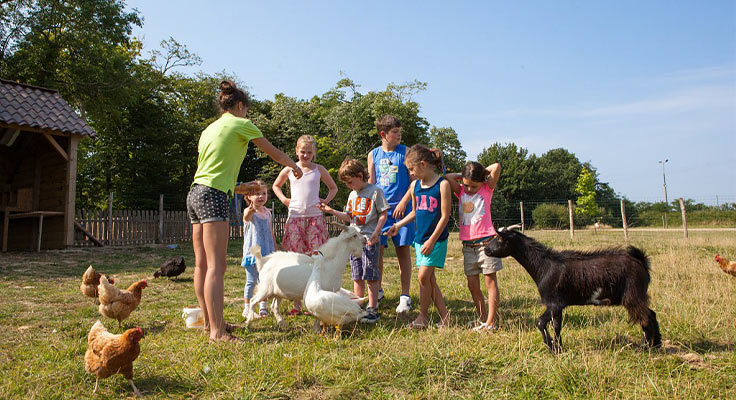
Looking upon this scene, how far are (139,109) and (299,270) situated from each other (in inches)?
1115

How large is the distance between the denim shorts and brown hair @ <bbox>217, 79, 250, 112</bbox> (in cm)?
73

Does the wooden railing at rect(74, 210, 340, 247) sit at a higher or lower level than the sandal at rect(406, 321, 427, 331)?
higher

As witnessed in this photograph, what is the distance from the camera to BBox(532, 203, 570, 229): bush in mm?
34312

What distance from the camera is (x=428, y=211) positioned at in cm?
418

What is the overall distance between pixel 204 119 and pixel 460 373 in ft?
102

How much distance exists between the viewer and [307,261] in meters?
4.05

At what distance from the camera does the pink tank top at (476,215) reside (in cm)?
404

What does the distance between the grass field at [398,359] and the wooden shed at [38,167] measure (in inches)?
344

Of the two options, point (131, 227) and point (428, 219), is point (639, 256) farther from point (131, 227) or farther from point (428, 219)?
point (131, 227)

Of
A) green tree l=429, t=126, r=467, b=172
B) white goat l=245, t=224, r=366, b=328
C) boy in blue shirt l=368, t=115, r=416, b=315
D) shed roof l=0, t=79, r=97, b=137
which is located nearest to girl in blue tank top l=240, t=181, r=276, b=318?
white goat l=245, t=224, r=366, b=328

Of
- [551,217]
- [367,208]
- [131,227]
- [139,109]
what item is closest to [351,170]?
[367,208]

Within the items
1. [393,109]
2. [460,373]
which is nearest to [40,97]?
[460,373]

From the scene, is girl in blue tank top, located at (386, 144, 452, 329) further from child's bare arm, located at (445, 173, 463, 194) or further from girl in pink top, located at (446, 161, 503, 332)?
girl in pink top, located at (446, 161, 503, 332)

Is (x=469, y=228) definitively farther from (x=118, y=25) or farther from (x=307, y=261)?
(x=118, y=25)
